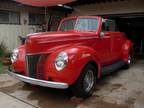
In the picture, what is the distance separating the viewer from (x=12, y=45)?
10.2 meters

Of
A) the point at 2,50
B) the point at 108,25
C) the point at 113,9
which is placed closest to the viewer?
the point at 108,25

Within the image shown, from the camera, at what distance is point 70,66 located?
14.3 ft

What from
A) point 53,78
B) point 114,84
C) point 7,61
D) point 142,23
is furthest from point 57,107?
point 142,23

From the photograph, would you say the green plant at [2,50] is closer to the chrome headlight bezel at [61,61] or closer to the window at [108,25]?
the window at [108,25]

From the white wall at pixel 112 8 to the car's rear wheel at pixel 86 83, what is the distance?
618cm

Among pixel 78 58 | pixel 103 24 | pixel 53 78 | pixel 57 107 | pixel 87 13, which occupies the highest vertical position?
pixel 87 13

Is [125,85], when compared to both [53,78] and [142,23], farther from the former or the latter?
[142,23]

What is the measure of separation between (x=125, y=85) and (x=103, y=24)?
1825mm

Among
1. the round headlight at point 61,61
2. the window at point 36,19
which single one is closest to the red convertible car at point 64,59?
the round headlight at point 61,61

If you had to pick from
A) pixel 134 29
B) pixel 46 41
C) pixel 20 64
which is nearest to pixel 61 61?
pixel 46 41

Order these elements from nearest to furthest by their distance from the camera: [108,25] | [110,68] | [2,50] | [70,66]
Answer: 1. [70,66]
2. [110,68]
3. [108,25]
4. [2,50]

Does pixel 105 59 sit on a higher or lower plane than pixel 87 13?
lower

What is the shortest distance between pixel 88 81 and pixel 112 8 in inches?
272

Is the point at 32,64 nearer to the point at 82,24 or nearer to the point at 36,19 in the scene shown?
the point at 82,24
